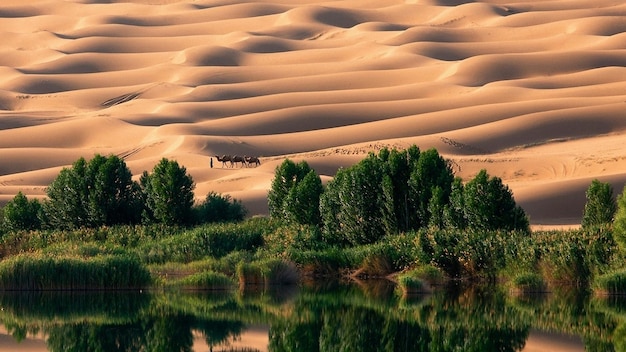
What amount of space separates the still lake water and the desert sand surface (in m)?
20.2

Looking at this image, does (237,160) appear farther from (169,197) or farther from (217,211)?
(169,197)

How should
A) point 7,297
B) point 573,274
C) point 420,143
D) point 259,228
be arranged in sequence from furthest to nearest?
point 420,143 → point 259,228 → point 573,274 → point 7,297

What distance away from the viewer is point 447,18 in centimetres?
13388

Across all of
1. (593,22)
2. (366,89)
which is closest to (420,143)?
(366,89)

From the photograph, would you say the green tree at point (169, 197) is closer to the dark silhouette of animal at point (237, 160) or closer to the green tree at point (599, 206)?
the green tree at point (599, 206)

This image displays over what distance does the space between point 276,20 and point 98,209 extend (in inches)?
3779

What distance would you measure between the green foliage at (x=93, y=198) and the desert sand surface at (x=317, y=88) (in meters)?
10.6

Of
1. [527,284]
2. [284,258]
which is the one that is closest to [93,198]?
[284,258]

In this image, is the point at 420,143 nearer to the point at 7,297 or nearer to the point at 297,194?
the point at 297,194

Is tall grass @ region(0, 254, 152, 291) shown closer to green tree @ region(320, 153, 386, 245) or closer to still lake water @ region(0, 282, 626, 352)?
still lake water @ region(0, 282, 626, 352)

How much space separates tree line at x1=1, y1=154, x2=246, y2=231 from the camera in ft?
143

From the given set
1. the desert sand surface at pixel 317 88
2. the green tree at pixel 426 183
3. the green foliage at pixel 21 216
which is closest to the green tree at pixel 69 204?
the green foliage at pixel 21 216

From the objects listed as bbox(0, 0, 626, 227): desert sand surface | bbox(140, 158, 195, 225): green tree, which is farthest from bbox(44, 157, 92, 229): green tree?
bbox(0, 0, 626, 227): desert sand surface

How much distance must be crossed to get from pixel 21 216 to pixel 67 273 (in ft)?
44.1
